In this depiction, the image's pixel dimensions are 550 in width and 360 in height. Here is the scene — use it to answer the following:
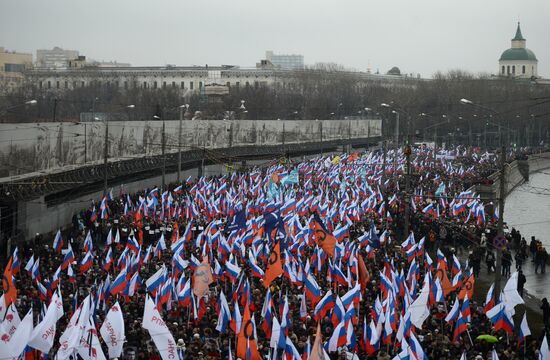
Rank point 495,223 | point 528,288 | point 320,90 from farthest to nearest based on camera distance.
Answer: point 320,90
point 495,223
point 528,288

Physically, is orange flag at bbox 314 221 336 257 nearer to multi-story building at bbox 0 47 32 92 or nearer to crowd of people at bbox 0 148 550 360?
crowd of people at bbox 0 148 550 360

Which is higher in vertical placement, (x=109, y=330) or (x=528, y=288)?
(x=109, y=330)

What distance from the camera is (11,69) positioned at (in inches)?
4948

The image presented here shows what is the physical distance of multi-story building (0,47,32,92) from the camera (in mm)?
108162

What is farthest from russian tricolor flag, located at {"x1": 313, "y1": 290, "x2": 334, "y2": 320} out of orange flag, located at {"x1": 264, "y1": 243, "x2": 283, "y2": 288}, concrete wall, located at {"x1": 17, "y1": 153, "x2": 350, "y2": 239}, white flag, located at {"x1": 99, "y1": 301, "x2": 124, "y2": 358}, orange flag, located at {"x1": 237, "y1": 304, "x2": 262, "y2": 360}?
concrete wall, located at {"x1": 17, "y1": 153, "x2": 350, "y2": 239}

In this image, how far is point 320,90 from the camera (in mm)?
143750

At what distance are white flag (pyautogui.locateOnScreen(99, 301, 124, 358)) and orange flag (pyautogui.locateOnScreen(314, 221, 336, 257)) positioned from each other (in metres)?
9.76

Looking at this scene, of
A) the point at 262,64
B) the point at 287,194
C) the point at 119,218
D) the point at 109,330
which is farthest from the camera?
the point at 262,64

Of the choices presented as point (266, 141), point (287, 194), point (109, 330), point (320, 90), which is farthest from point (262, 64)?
point (109, 330)

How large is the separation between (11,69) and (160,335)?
117 metres

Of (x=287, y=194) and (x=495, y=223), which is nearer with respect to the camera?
(x=495, y=223)

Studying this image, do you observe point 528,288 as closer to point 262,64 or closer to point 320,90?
point 320,90

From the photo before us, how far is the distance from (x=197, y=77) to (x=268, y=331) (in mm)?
160371

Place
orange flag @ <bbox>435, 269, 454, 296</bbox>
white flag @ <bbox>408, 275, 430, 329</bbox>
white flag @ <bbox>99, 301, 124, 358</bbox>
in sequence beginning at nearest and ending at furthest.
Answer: white flag @ <bbox>99, 301, 124, 358</bbox>, white flag @ <bbox>408, 275, 430, 329</bbox>, orange flag @ <bbox>435, 269, 454, 296</bbox>
